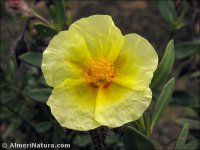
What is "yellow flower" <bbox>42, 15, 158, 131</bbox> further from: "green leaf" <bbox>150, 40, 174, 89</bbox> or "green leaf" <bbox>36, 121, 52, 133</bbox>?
→ "green leaf" <bbox>36, 121, 52, 133</bbox>

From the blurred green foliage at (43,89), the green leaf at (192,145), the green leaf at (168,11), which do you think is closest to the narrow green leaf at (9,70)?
the blurred green foliage at (43,89)

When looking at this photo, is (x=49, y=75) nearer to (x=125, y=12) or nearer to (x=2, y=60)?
(x=2, y=60)

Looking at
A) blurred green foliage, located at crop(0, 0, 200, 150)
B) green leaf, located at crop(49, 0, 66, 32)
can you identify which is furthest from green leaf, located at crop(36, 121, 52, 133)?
green leaf, located at crop(49, 0, 66, 32)

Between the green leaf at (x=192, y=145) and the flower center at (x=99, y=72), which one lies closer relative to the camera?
the flower center at (x=99, y=72)

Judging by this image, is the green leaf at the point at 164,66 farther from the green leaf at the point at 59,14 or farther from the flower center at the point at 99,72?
the green leaf at the point at 59,14

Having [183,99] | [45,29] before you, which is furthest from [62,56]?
[183,99]
